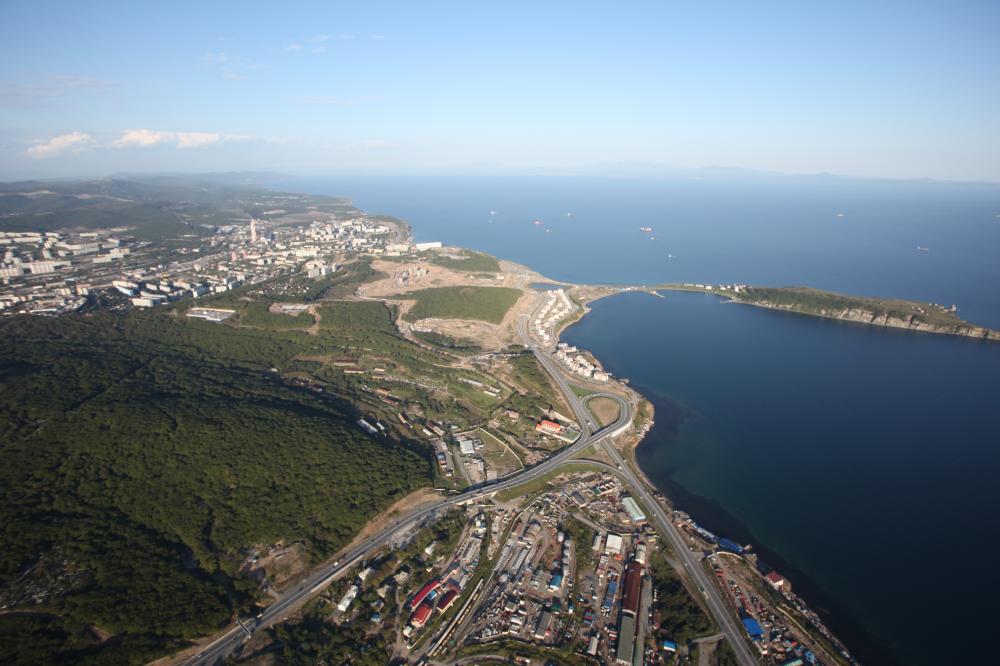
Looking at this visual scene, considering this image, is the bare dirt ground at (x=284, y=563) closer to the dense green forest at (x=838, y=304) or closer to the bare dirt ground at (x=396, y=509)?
the bare dirt ground at (x=396, y=509)

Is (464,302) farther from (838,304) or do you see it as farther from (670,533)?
(838,304)

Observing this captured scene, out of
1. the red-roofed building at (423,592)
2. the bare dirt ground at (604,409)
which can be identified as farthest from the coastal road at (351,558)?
the red-roofed building at (423,592)

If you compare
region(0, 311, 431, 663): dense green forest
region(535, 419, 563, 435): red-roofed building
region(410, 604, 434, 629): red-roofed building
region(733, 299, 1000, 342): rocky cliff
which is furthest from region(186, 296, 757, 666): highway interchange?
region(733, 299, 1000, 342): rocky cliff

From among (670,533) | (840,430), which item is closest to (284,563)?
(670,533)

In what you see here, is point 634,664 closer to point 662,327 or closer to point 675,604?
point 675,604

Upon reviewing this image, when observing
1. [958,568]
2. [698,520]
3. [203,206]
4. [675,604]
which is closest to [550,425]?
[698,520]

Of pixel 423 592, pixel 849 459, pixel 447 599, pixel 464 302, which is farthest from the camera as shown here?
pixel 464 302

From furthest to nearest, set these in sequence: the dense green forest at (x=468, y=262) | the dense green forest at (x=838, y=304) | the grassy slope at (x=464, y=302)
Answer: the dense green forest at (x=468, y=262), the grassy slope at (x=464, y=302), the dense green forest at (x=838, y=304)
